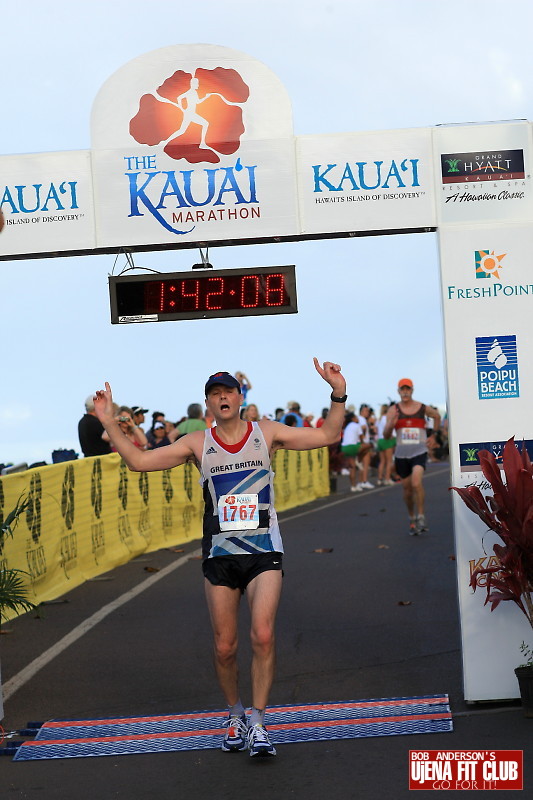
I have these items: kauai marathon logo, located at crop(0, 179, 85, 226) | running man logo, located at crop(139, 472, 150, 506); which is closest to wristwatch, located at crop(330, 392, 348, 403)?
kauai marathon logo, located at crop(0, 179, 85, 226)

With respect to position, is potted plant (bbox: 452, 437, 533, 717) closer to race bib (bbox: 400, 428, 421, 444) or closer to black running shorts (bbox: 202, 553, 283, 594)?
black running shorts (bbox: 202, 553, 283, 594)

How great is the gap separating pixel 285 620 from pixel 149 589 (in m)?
2.91

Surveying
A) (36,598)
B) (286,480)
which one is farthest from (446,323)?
(286,480)

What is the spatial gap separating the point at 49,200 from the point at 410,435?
10.1m

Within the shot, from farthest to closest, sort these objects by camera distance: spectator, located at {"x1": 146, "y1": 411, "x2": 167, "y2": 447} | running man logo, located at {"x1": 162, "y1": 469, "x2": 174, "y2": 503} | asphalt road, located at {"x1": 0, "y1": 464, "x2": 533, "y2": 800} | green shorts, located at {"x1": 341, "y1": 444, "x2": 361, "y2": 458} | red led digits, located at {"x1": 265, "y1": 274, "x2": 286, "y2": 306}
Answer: green shorts, located at {"x1": 341, "y1": 444, "x2": 361, "y2": 458} < spectator, located at {"x1": 146, "y1": 411, "x2": 167, "y2": 447} < running man logo, located at {"x1": 162, "y1": 469, "x2": 174, "y2": 503} < red led digits, located at {"x1": 265, "y1": 274, "x2": 286, "y2": 306} < asphalt road, located at {"x1": 0, "y1": 464, "x2": 533, "y2": 800}

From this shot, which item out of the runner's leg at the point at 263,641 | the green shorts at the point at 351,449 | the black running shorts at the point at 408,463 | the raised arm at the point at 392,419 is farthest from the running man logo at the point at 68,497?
the green shorts at the point at 351,449

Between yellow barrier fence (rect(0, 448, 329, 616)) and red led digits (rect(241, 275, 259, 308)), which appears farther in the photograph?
yellow barrier fence (rect(0, 448, 329, 616))

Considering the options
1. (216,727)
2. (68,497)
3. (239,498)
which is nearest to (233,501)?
(239,498)

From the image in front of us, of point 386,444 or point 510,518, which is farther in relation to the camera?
point 386,444

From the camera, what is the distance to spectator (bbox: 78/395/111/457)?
696 inches

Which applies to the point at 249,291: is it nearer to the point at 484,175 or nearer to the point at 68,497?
the point at 484,175

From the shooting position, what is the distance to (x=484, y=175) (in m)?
8.75

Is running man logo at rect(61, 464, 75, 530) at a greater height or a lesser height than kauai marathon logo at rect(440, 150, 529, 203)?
lesser

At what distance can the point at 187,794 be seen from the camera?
684cm
